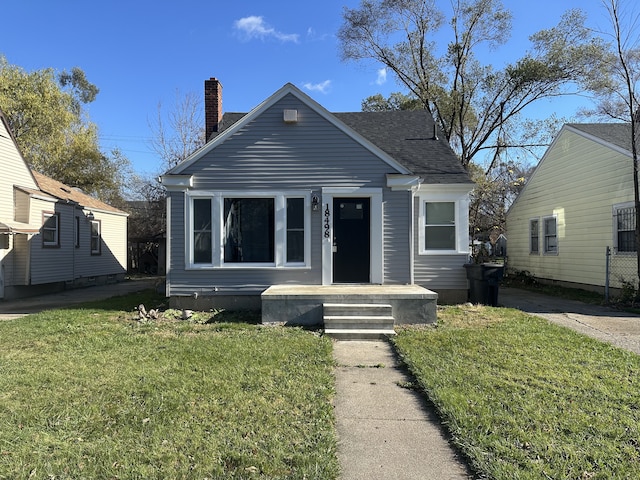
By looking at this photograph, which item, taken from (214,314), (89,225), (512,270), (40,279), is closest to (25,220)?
(40,279)

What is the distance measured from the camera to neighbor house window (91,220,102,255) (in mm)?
17250

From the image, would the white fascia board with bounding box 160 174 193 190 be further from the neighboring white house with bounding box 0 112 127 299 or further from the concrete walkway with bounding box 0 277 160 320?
the neighboring white house with bounding box 0 112 127 299

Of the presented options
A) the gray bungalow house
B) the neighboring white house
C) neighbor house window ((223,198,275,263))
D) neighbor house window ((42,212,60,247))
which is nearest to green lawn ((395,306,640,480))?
the gray bungalow house

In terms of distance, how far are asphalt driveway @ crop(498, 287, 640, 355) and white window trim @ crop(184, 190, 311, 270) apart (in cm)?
539

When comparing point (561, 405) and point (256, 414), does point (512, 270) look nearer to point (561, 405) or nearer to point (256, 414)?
point (561, 405)

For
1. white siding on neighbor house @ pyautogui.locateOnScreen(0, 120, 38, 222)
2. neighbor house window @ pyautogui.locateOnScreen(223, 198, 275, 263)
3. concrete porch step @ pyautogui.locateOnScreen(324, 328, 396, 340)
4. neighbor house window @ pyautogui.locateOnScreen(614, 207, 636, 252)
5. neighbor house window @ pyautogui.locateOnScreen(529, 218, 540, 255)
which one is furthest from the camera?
neighbor house window @ pyautogui.locateOnScreen(529, 218, 540, 255)

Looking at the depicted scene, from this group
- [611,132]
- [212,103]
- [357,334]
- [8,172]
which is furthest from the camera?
[8,172]

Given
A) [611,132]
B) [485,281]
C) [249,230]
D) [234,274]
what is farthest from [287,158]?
[611,132]

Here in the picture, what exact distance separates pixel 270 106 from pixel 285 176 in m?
1.62

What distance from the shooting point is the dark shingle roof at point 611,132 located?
11.4 meters

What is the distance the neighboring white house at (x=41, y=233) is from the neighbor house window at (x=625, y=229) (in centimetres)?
1675

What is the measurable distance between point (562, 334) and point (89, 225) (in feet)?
55.6

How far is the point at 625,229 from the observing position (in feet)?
36.3

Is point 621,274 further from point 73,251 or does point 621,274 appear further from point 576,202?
point 73,251
